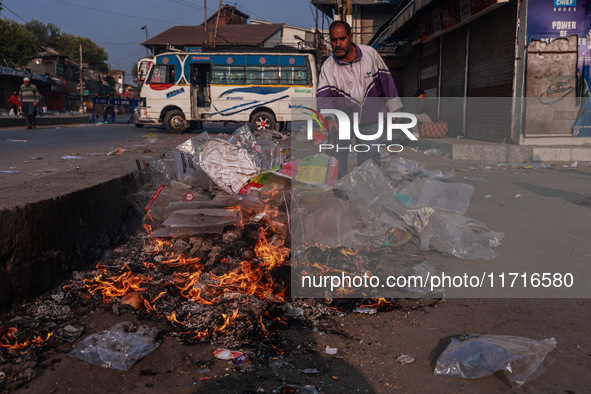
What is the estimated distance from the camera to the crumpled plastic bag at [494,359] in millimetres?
1738

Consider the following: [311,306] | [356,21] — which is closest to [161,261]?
[311,306]

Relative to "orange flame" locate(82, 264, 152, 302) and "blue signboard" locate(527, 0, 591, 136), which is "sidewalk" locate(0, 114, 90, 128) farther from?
Answer: "orange flame" locate(82, 264, 152, 302)

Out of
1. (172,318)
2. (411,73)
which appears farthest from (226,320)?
(411,73)

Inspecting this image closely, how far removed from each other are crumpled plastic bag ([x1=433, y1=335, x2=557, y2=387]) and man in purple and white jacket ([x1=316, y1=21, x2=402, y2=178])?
107 inches

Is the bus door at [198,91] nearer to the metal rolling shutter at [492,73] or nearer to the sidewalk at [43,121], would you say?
the sidewalk at [43,121]

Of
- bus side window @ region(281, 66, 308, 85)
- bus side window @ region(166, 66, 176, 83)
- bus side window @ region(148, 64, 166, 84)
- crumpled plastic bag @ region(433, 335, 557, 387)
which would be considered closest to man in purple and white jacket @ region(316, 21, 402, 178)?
crumpled plastic bag @ region(433, 335, 557, 387)

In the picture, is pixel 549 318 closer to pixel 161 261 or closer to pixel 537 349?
pixel 537 349

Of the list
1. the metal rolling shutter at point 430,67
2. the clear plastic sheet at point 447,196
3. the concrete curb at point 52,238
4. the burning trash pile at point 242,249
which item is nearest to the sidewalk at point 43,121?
the metal rolling shutter at point 430,67

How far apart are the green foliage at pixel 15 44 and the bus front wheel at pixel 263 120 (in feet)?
108

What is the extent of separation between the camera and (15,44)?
39.5 m

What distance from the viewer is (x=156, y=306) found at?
2.36 m

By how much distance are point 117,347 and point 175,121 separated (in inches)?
596

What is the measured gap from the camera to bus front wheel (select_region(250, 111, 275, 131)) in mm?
15758

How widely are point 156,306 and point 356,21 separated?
27934 millimetres
